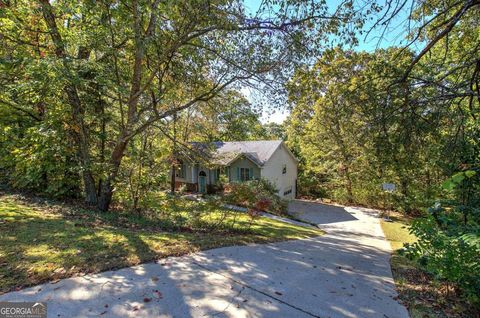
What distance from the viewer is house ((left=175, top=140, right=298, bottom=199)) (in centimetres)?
1888

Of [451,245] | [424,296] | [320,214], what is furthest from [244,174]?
[451,245]

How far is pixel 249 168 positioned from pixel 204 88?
34.6ft

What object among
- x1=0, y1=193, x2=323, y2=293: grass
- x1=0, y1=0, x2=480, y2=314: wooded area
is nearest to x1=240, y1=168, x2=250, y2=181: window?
x1=0, y1=0, x2=480, y2=314: wooded area

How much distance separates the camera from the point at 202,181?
21.2m

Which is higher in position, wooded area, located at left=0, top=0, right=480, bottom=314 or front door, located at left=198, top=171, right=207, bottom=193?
wooded area, located at left=0, top=0, right=480, bottom=314

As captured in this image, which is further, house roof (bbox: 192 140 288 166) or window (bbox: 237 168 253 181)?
window (bbox: 237 168 253 181)

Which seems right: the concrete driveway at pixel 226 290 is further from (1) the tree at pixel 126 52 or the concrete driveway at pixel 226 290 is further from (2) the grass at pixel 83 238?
(1) the tree at pixel 126 52

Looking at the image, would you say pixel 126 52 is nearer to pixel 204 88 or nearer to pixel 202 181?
pixel 204 88

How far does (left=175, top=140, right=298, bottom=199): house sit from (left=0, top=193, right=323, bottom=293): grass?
373 inches

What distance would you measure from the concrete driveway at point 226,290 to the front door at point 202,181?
16195 millimetres

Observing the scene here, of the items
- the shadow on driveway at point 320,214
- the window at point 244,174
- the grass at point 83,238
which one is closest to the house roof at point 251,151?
the window at point 244,174

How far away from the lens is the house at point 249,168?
18875 millimetres

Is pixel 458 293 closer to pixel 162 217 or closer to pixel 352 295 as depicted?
pixel 352 295

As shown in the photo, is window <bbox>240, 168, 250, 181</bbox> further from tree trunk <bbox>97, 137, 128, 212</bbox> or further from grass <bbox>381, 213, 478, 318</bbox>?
grass <bbox>381, 213, 478, 318</bbox>
